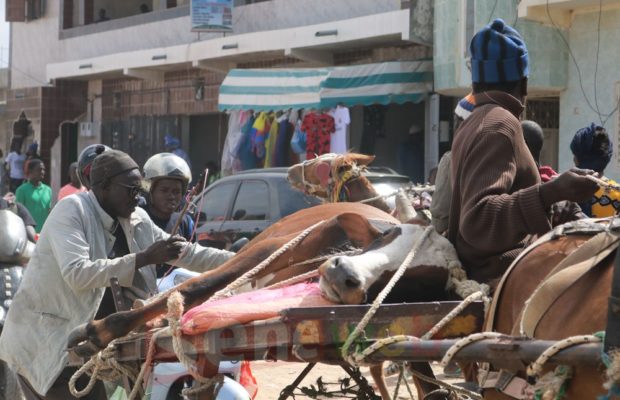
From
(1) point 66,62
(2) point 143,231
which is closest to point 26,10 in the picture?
(1) point 66,62

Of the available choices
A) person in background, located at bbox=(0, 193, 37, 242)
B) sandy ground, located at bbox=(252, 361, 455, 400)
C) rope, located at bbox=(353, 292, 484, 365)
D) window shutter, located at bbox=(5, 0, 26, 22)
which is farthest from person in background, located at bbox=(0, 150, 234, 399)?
window shutter, located at bbox=(5, 0, 26, 22)

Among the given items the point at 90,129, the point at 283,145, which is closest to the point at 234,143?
the point at 283,145

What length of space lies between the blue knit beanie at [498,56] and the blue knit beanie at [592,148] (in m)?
Result: 2.31

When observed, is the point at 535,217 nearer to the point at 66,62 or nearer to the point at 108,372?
the point at 108,372

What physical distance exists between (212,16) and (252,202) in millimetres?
8067

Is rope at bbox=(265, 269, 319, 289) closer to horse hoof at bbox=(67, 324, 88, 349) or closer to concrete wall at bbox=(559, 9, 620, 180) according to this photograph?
horse hoof at bbox=(67, 324, 88, 349)

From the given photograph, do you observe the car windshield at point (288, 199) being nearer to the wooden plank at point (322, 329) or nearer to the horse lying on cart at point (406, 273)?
the horse lying on cart at point (406, 273)

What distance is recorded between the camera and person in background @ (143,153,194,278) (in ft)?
20.3

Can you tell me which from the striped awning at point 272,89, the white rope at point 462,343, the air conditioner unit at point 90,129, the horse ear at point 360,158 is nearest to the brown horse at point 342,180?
the horse ear at point 360,158

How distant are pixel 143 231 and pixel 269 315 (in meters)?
1.92

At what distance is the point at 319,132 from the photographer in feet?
51.7

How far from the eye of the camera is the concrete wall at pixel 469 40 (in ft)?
44.0

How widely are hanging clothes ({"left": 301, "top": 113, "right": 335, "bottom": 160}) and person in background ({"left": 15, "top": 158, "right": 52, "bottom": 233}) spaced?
405 cm

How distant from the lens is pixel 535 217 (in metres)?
3.49
